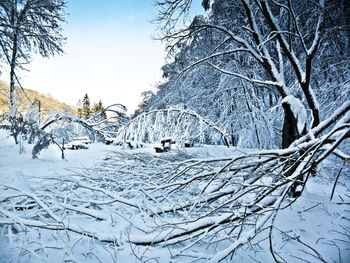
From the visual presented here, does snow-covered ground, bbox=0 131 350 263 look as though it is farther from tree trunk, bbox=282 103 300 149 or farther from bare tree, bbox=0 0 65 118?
bare tree, bbox=0 0 65 118

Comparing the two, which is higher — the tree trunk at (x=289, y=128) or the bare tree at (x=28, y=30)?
the bare tree at (x=28, y=30)

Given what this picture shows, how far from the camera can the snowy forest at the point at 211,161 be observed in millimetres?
1319

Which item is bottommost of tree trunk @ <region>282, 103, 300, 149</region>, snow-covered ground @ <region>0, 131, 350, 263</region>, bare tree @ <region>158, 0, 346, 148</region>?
snow-covered ground @ <region>0, 131, 350, 263</region>

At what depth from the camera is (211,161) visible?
67.9 inches

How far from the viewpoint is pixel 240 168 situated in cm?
164

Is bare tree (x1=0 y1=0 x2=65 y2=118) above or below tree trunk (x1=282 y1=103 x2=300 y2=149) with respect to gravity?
above

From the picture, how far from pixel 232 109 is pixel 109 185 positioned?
3724 mm

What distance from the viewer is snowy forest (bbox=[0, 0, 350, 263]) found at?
1.32m

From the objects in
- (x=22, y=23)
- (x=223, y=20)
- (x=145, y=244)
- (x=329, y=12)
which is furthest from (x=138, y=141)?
(x=22, y=23)

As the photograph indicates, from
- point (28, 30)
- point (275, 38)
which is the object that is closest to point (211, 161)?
point (275, 38)

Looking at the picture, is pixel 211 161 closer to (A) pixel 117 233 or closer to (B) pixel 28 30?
(A) pixel 117 233

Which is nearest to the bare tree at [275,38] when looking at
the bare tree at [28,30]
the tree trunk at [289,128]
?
the tree trunk at [289,128]

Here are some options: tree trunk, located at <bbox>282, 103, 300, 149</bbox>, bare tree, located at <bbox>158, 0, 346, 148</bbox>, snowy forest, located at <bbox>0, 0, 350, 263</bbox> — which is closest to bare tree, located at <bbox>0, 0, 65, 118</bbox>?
snowy forest, located at <bbox>0, 0, 350, 263</bbox>

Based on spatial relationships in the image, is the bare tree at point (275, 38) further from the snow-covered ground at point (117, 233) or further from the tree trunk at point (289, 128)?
the snow-covered ground at point (117, 233)
